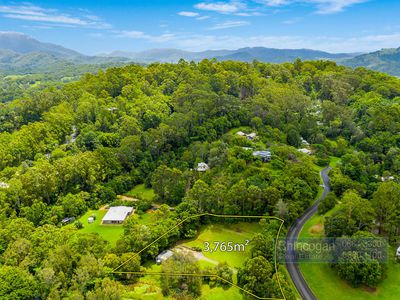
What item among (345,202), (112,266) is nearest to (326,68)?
(345,202)

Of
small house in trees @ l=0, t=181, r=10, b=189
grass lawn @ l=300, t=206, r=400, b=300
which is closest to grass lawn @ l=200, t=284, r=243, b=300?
grass lawn @ l=300, t=206, r=400, b=300

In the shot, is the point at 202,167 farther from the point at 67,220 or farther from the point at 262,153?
the point at 67,220

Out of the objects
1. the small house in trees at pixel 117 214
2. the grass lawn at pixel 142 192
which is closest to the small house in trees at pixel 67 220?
the small house in trees at pixel 117 214

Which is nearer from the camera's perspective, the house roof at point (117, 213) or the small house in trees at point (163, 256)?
the small house in trees at point (163, 256)

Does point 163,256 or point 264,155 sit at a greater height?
point 264,155

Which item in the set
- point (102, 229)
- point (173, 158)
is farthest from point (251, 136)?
point (102, 229)

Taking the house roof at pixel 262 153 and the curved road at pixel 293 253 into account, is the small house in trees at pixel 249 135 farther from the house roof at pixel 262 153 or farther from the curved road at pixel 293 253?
the curved road at pixel 293 253

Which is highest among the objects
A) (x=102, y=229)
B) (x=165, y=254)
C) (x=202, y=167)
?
(x=202, y=167)

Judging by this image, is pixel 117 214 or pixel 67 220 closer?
pixel 67 220
